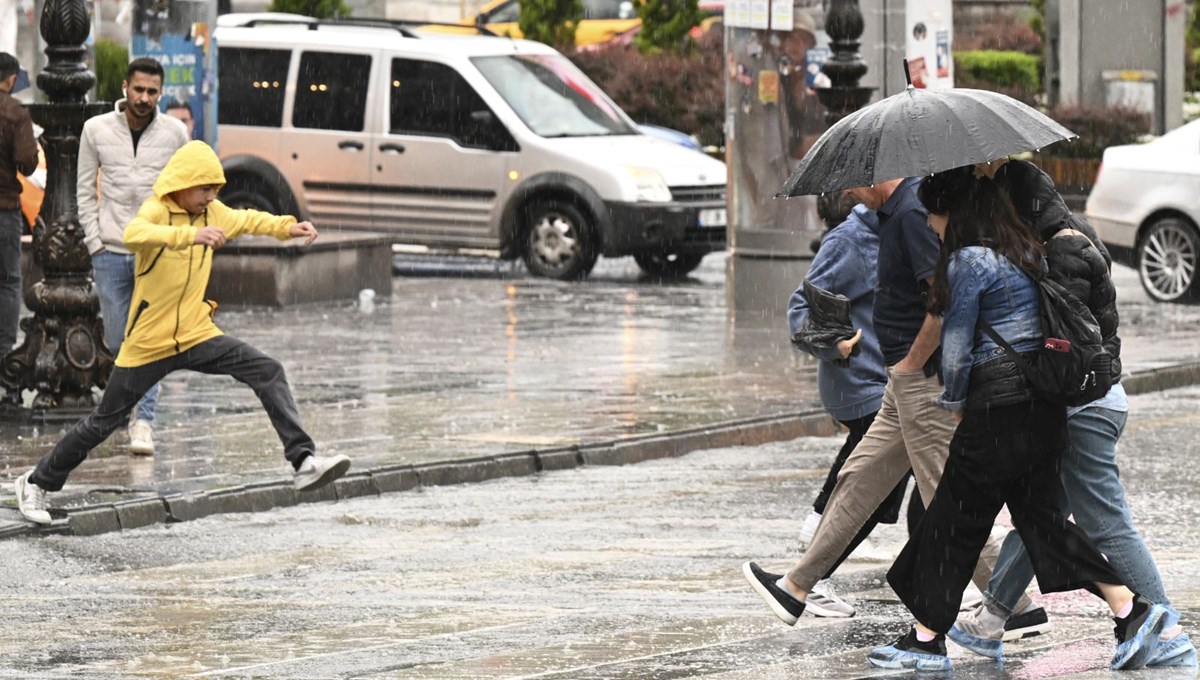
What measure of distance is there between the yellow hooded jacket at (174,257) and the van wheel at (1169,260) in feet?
34.0

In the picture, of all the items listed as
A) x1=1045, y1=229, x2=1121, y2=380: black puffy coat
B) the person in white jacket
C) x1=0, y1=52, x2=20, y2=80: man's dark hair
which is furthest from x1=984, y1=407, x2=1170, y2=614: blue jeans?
x1=0, y1=52, x2=20, y2=80: man's dark hair

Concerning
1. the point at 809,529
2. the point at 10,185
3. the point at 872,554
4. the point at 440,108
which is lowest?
the point at 872,554

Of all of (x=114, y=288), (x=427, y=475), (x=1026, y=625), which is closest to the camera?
(x=1026, y=625)

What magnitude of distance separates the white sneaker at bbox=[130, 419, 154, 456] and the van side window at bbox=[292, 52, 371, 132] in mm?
10434

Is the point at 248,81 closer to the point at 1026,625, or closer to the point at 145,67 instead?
the point at 145,67

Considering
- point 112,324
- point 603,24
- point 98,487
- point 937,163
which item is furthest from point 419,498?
point 603,24

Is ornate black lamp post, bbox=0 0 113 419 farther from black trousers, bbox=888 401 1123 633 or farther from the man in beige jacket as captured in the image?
black trousers, bbox=888 401 1123 633

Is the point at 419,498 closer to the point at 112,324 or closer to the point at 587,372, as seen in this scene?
the point at 112,324

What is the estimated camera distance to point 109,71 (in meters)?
18.9

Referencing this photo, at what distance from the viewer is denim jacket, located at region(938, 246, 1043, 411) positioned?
21.1 ft

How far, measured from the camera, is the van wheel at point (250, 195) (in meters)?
21.6

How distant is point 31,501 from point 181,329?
951 millimetres

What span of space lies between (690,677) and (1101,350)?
1.42 metres

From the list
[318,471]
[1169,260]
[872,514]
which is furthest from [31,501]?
[1169,260]
